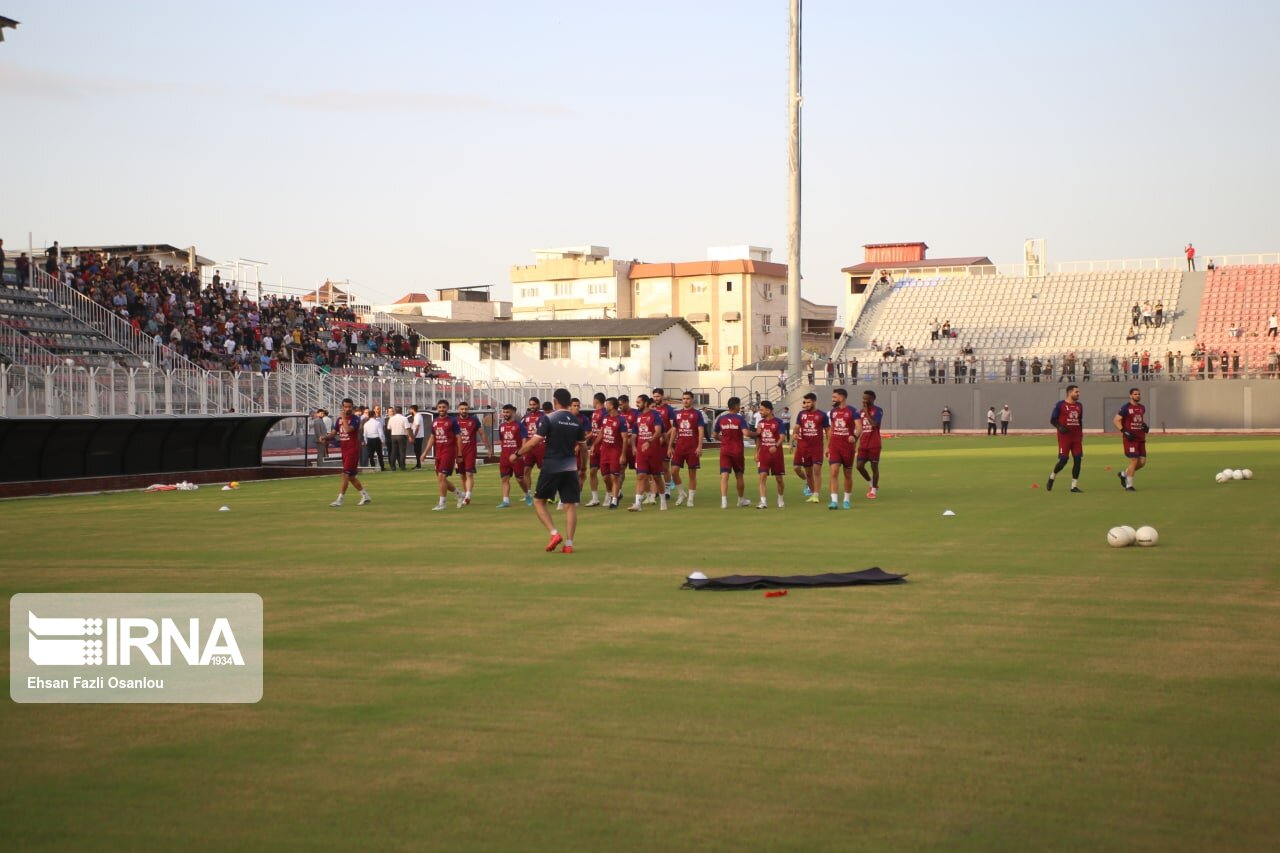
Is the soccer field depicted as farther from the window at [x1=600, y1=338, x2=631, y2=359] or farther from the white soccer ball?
the window at [x1=600, y1=338, x2=631, y2=359]

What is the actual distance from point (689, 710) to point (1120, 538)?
31.9ft

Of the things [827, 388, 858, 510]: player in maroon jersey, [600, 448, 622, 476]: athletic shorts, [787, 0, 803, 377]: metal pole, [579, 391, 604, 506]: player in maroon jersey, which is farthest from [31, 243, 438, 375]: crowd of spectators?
[827, 388, 858, 510]: player in maroon jersey

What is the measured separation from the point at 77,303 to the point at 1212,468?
110 ft

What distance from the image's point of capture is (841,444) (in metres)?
23.4

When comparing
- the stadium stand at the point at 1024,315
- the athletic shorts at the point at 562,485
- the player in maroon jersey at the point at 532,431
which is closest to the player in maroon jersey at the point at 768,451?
the player in maroon jersey at the point at 532,431

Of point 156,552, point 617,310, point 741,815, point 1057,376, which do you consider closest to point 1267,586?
point 741,815

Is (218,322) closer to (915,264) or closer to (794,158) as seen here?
(794,158)

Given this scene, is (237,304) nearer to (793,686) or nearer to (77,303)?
(77,303)

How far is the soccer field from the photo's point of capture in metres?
6.13

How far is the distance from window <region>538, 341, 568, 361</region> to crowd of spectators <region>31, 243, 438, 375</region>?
18.3 metres

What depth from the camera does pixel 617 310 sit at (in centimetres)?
10419

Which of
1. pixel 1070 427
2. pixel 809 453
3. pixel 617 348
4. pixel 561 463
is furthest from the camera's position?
pixel 617 348

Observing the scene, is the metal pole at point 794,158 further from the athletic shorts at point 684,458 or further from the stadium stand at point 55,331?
the athletic shorts at point 684,458

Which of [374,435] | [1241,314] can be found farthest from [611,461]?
[1241,314]
